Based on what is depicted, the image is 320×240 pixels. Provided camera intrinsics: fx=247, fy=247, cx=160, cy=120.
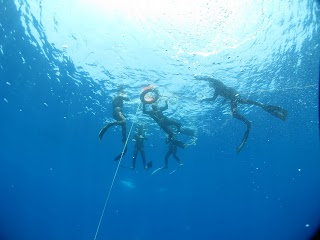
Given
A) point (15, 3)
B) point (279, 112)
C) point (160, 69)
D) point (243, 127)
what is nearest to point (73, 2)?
point (15, 3)

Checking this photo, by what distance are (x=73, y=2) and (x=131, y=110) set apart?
966 cm

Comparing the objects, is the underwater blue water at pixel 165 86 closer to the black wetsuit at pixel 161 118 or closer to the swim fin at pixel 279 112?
the black wetsuit at pixel 161 118

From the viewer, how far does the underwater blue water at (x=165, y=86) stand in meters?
11.2

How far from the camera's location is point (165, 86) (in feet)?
51.1

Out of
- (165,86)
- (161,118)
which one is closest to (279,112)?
(161,118)

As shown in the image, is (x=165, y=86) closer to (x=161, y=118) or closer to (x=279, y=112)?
(x=161, y=118)

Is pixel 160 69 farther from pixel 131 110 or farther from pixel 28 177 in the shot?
pixel 28 177

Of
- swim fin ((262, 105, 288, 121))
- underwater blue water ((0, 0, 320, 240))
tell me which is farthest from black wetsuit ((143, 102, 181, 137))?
swim fin ((262, 105, 288, 121))

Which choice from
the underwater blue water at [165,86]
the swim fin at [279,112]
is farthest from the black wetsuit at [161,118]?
the swim fin at [279,112]

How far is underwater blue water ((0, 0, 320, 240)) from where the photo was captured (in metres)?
11.2

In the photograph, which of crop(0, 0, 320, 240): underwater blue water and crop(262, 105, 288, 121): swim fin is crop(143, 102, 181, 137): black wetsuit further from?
crop(262, 105, 288, 121): swim fin

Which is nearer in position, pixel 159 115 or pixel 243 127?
pixel 159 115

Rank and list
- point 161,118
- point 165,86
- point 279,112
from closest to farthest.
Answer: point 279,112, point 161,118, point 165,86

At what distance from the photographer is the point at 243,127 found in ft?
73.3
